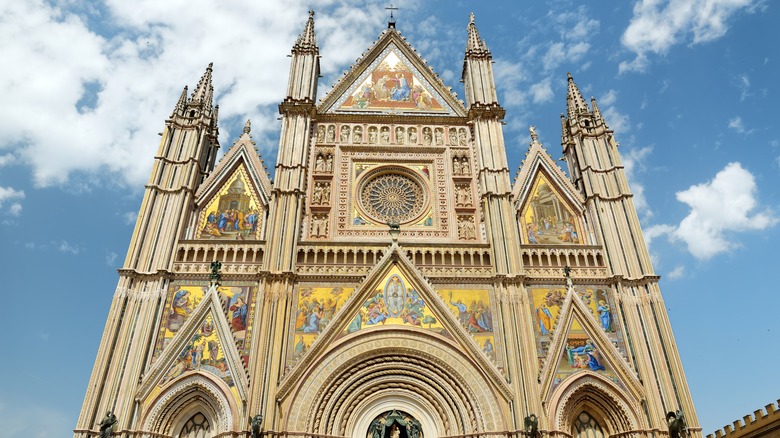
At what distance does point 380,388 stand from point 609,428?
23.1ft

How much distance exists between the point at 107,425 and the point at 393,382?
7.99m

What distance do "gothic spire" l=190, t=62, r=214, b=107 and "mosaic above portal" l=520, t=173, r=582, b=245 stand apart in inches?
525

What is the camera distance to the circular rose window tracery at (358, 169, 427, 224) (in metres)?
20.0

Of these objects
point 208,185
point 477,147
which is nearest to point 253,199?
point 208,185

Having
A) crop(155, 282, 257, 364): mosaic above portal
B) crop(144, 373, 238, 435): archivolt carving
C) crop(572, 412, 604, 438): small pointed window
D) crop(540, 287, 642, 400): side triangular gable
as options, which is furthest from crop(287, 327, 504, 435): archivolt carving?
crop(572, 412, 604, 438): small pointed window

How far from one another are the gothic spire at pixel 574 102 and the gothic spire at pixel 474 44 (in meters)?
3.89

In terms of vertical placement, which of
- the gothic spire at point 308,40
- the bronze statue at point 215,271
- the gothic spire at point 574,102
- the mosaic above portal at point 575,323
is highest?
the gothic spire at point 308,40

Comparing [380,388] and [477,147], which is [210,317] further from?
[477,147]

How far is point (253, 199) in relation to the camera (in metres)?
19.7

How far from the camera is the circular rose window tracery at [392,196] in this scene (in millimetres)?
19969

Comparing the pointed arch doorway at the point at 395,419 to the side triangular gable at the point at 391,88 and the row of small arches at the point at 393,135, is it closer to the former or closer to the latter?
the row of small arches at the point at 393,135

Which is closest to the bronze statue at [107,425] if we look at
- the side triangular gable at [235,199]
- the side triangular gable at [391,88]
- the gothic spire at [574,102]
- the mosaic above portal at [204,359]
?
the mosaic above portal at [204,359]

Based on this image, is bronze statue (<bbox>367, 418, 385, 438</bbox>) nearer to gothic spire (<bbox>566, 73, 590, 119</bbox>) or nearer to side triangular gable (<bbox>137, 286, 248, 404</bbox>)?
side triangular gable (<bbox>137, 286, 248, 404</bbox>)

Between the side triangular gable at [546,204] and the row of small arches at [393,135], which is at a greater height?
the row of small arches at [393,135]
